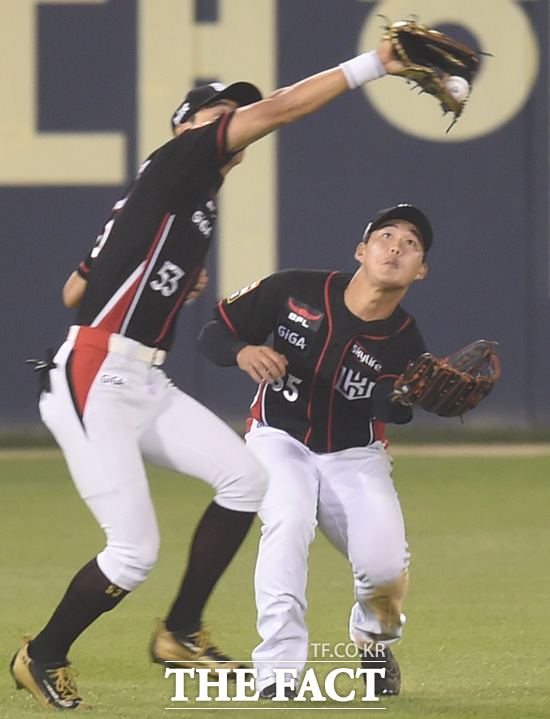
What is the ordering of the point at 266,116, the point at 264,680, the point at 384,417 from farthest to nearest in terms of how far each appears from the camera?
the point at 384,417 < the point at 264,680 < the point at 266,116

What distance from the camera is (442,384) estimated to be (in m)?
4.58

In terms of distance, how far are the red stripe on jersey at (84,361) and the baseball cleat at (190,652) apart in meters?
0.80

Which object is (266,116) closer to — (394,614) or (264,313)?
(264,313)

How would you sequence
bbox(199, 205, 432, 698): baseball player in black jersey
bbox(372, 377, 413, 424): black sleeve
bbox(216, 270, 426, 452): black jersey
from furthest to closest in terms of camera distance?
bbox(216, 270, 426, 452): black jersey
bbox(372, 377, 413, 424): black sleeve
bbox(199, 205, 432, 698): baseball player in black jersey

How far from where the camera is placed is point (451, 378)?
15.1 ft

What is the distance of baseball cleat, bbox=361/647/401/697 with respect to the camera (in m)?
4.57

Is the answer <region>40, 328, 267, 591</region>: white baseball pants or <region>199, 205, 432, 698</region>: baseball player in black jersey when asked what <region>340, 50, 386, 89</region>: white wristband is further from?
<region>40, 328, 267, 591</region>: white baseball pants

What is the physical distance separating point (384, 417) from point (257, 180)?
20.0ft

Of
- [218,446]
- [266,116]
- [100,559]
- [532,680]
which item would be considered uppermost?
[266,116]

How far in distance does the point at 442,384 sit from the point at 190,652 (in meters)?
1.09

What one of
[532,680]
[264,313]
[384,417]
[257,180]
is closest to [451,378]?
[384,417]

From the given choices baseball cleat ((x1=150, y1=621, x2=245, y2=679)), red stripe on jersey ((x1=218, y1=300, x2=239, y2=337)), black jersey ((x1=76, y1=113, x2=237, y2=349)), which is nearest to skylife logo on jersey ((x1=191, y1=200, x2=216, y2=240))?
black jersey ((x1=76, y1=113, x2=237, y2=349))

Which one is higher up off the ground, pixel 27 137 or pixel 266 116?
pixel 266 116

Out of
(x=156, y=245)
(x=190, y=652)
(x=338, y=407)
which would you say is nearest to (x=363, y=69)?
(x=156, y=245)
